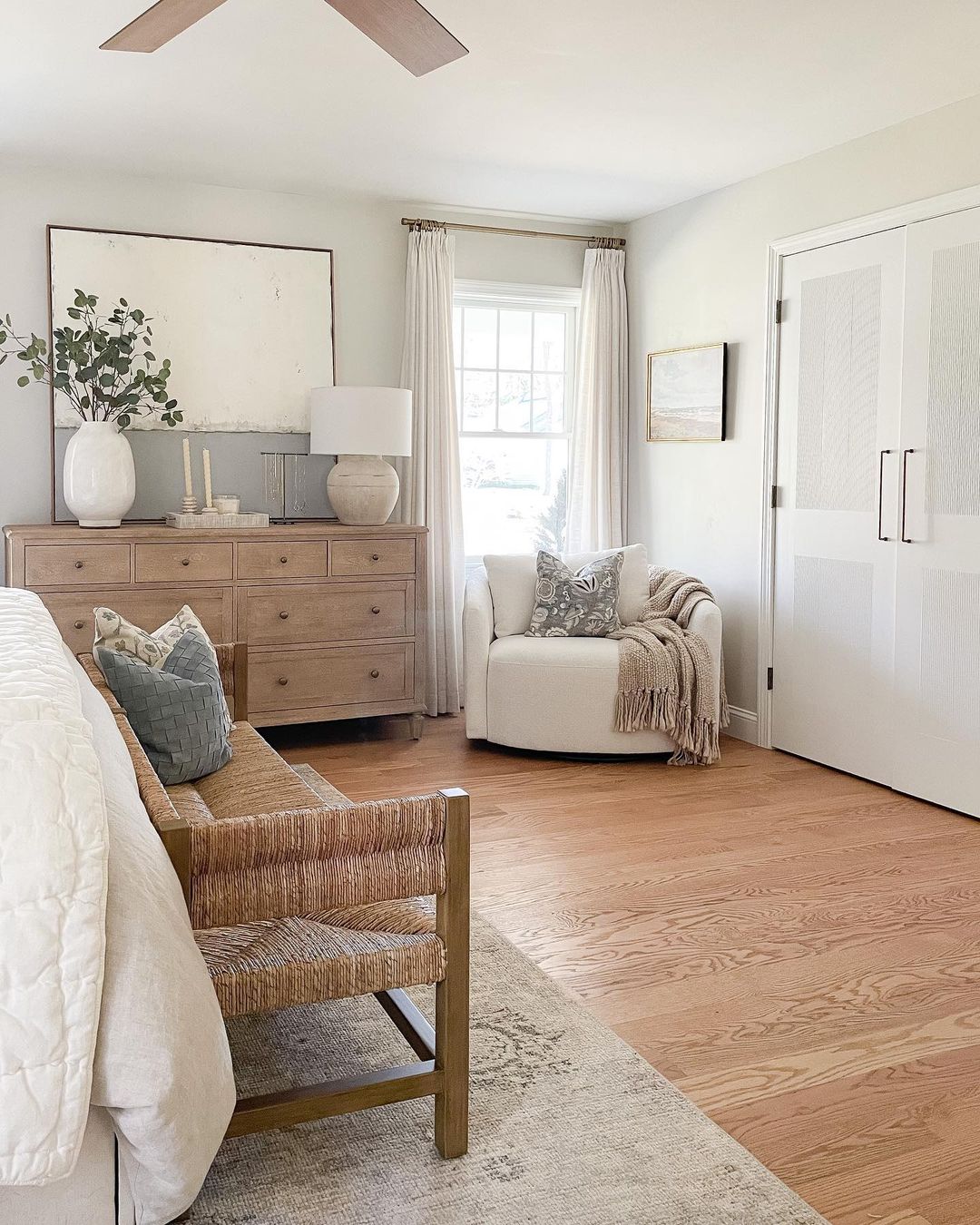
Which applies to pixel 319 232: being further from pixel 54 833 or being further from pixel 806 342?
pixel 54 833

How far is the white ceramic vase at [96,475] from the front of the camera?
14.9 ft

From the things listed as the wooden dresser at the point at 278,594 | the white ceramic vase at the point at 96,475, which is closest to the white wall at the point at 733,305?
the wooden dresser at the point at 278,594

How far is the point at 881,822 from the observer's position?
3957 millimetres

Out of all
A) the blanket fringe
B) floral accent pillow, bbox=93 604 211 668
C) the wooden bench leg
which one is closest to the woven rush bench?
the wooden bench leg

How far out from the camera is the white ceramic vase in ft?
14.9

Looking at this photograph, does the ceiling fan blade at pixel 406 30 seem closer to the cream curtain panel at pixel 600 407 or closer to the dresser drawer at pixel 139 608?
the dresser drawer at pixel 139 608

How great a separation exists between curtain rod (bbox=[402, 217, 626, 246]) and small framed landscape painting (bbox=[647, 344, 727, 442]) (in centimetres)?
66

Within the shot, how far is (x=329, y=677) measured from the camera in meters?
4.91

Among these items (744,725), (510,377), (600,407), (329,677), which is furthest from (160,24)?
(744,725)

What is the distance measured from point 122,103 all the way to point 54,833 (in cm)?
335

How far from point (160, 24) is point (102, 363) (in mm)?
2300

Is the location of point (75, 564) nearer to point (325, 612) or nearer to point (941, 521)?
point (325, 612)

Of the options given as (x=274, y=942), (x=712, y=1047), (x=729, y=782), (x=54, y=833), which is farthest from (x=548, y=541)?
(x=54, y=833)

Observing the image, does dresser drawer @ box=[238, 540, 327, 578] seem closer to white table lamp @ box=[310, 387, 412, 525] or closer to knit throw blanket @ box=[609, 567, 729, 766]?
white table lamp @ box=[310, 387, 412, 525]
